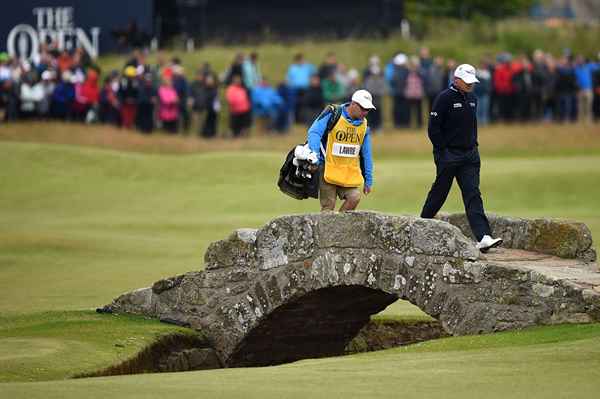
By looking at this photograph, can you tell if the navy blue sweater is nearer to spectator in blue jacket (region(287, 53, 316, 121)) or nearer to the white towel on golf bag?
the white towel on golf bag

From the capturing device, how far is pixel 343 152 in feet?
56.4

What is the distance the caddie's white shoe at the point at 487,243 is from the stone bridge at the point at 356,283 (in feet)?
0.41

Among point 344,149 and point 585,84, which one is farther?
point 585,84

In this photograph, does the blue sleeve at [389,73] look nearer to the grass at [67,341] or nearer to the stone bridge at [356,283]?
the stone bridge at [356,283]

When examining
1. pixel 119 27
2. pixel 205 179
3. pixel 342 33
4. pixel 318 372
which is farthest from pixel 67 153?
pixel 318 372

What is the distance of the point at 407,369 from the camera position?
1323 cm

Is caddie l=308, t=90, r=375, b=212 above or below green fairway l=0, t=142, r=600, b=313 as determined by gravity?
above

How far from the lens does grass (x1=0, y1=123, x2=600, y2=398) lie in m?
12.6

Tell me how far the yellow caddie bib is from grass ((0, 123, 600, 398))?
2626 mm

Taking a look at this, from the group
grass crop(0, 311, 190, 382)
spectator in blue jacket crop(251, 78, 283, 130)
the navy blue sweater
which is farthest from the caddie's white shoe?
spectator in blue jacket crop(251, 78, 283, 130)

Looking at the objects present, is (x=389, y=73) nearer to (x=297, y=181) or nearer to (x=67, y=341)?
(x=297, y=181)

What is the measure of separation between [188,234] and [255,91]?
1403 centimetres

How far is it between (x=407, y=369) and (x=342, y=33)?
38.6 metres

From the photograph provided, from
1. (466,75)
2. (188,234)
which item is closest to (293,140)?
(188,234)
